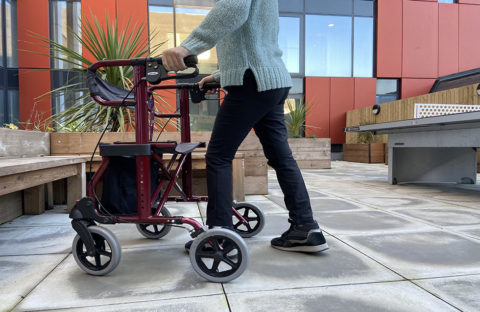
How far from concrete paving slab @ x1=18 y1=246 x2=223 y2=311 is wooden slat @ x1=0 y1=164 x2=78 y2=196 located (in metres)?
0.38

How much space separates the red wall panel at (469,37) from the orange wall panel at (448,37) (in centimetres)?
15

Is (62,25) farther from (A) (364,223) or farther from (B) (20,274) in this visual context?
(A) (364,223)

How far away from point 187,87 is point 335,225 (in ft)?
3.88

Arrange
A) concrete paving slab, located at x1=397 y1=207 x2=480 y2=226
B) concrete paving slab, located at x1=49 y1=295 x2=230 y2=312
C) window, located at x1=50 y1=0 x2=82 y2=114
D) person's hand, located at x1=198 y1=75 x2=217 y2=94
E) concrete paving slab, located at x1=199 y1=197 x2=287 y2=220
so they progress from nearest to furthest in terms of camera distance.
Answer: concrete paving slab, located at x1=49 y1=295 x2=230 y2=312
person's hand, located at x1=198 y1=75 x2=217 y2=94
concrete paving slab, located at x1=397 y1=207 x2=480 y2=226
concrete paving slab, located at x1=199 y1=197 x2=287 y2=220
window, located at x1=50 y1=0 x2=82 y2=114

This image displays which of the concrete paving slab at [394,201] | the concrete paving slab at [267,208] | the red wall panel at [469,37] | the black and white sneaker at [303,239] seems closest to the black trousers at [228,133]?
the black and white sneaker at [303,239]

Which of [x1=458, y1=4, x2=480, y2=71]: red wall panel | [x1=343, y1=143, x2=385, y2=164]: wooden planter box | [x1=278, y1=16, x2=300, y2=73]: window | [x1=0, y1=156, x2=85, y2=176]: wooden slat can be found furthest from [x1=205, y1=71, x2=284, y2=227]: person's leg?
[x1=458, y1=4, x2=480, y2=71]: red wall panel

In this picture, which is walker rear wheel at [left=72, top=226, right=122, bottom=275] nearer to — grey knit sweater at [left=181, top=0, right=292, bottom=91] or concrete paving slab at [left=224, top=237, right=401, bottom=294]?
concrete paving slab at [left=224, top=237, right=401, bottom=294]

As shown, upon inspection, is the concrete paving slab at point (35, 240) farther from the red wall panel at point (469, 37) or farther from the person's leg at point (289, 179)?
the red wall panel at point (469, 37)

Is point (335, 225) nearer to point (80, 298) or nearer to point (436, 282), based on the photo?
point (436, 282)

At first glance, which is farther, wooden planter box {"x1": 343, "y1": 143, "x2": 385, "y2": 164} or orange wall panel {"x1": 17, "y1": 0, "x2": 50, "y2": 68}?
wooden planter box {"x1": 343, "y1": 143, "x2": 385, "y2": 164}

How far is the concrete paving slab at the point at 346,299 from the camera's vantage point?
96cm

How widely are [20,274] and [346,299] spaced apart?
119cm

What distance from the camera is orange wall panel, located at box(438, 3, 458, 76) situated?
946 centimetres

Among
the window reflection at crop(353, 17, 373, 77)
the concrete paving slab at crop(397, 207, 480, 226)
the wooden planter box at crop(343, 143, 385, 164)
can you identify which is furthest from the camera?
the window reflection at crop(353, 17, 373, 77)
